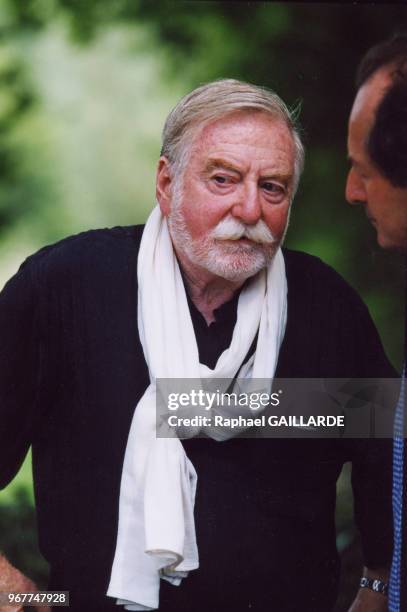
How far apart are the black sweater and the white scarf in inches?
1.5

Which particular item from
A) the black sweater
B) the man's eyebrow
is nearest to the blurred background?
the black sweater

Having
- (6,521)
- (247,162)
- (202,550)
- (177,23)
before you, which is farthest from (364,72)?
(6,521)

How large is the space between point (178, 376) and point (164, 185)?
487 mm

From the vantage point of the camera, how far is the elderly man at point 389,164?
1.82 meters

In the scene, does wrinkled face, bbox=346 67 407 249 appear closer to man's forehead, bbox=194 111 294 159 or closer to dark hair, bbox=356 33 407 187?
dark hair, bbox=356 33 407 187

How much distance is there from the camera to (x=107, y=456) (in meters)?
2.14

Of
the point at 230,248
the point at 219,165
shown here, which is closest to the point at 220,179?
the point at 219,165

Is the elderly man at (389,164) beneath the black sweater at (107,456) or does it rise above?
above

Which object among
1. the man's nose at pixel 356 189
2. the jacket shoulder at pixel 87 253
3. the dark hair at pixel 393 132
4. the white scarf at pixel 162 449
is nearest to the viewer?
the dark hair at pixel 393 132

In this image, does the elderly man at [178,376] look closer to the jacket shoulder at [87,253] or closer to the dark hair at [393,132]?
the jacket shoulder at [87,253]

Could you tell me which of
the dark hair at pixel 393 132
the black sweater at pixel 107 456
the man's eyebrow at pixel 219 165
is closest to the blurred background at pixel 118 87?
the black sweater at pixel 107 456

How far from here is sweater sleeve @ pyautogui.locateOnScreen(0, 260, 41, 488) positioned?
6.98ft

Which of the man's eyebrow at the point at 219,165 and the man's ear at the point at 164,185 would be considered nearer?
the man's eyebrow at the point at 219,165

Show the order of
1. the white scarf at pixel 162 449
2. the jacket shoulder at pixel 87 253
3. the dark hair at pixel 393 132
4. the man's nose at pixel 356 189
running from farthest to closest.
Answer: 1. the jacket shoulder at pixel 87 253
2. the white scarf at pixel 162 449
3. the man's nose at pixel 356 189
4. the dark hair at pixel 393 132
